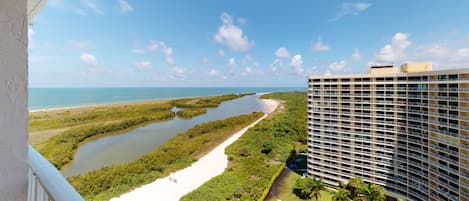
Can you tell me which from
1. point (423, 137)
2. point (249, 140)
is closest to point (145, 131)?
point (249, 140)

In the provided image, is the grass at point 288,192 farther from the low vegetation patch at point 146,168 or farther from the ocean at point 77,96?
the ocean at point 77,96

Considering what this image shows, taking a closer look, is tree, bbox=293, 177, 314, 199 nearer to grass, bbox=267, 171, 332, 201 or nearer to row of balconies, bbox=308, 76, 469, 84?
grass, bbox=267, 171, 332, 201

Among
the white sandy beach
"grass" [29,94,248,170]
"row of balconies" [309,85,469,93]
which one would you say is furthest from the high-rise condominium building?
"grass" [29,94,248,170]

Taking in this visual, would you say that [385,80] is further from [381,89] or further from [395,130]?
[395,130]

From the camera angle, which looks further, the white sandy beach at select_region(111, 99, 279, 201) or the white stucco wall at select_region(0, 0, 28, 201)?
the white sandy beach at select_region(111, 99, 279, 201)

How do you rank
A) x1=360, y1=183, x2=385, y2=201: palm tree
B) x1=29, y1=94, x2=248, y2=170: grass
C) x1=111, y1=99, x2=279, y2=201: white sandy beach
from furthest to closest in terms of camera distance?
1. x1=29, y1=94, x2=248, y2=170: grass
2. x1=111, y1=99, x2=279, y2=201: white sandy beach
3. x1=360, y1=183, x2=385, y2=201: palm tree

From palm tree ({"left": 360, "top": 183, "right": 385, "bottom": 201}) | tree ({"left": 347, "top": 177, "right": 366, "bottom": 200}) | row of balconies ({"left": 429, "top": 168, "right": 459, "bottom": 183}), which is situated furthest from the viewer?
tree ({"left": 347, "top": 177, "right": 366, "bottom": 200})

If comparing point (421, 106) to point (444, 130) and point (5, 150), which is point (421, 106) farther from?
point (5, 150)
